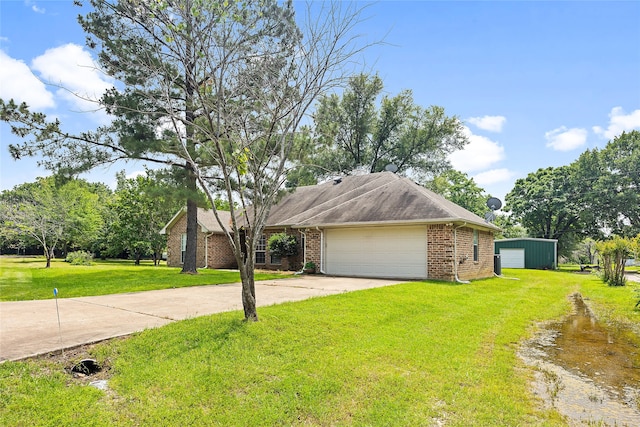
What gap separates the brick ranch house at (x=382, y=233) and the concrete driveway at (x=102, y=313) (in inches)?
196

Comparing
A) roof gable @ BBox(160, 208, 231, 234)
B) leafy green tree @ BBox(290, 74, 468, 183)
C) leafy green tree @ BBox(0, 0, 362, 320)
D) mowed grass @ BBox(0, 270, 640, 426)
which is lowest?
mowed grass @ BBox(0, 270, 640, 426)

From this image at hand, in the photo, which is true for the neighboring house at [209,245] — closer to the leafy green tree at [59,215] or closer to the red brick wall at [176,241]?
the red brick wall at [176,241]

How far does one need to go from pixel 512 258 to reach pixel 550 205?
8510mm

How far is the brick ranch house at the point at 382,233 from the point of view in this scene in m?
13.8

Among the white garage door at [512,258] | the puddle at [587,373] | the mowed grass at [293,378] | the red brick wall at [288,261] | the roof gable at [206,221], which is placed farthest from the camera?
the white garage door at [512,258]

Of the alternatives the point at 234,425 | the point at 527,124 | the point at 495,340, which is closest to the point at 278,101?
the point at 234,425

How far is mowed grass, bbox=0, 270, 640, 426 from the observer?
3318 mm

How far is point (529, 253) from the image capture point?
29938 millimetres

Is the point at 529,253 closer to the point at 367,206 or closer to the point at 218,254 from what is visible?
the point at 367,206

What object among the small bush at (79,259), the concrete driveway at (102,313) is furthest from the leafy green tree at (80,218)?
the concrete driveway at (102,313)

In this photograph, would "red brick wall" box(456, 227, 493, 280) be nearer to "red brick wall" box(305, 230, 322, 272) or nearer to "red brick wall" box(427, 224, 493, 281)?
"red brick wall" box(427, 224, 493, 281)

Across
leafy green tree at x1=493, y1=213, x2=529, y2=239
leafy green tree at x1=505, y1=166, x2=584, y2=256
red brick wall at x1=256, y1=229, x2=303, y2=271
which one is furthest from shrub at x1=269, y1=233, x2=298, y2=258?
leafy green tree at x1=493, y1=213, x2=529, y2=239

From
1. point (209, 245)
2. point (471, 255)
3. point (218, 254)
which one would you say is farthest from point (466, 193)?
point (209, 245)

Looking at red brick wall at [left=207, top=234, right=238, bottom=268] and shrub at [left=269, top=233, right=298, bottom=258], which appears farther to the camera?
red brick wall at [left=207, top=234, right=238, bottom=268]
